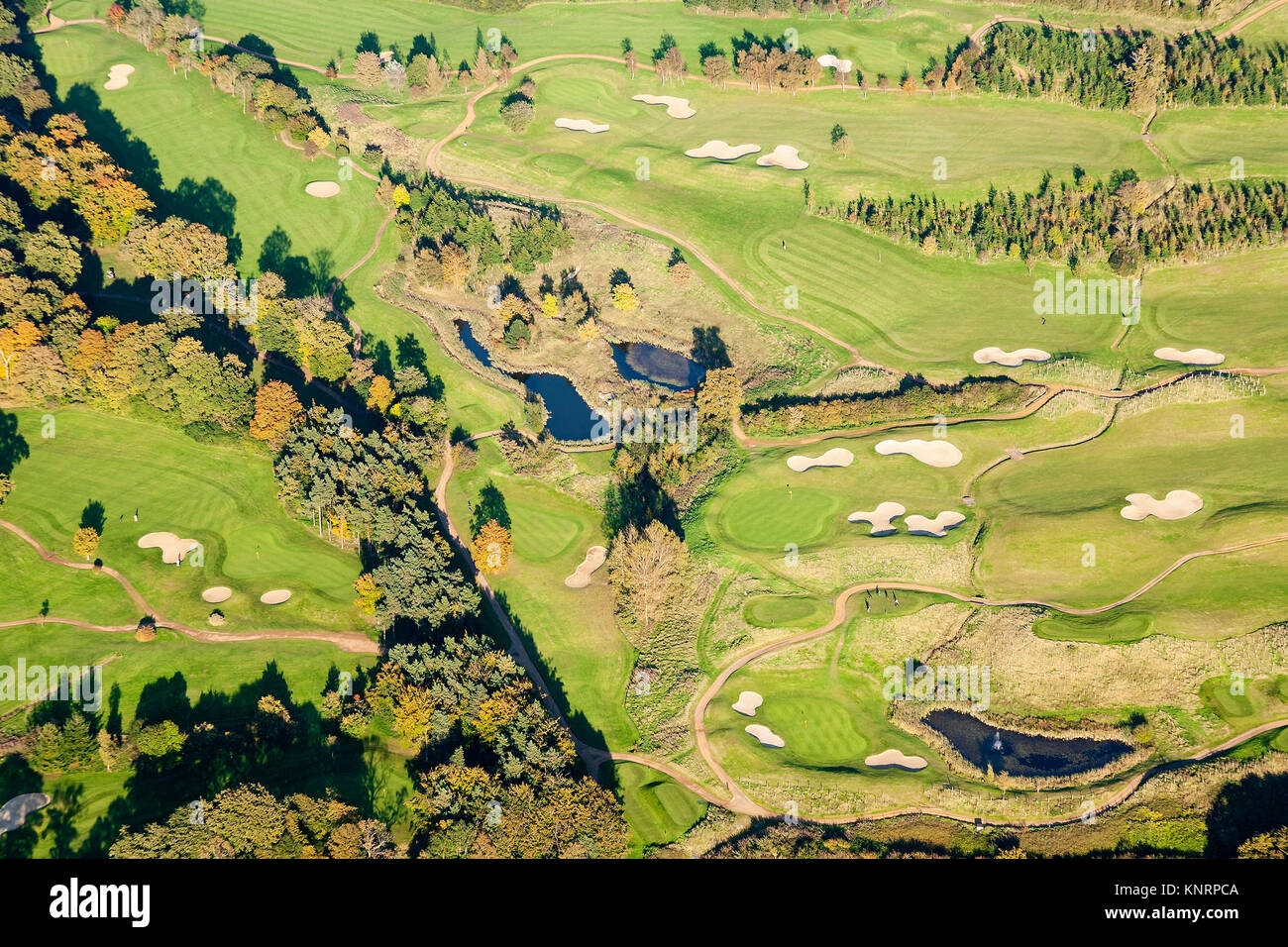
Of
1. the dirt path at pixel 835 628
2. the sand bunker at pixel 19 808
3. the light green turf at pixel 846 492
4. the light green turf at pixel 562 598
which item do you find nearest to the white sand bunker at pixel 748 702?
the dirt path at pixel 835 628

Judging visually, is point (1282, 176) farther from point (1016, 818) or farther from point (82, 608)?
point (82, 608)

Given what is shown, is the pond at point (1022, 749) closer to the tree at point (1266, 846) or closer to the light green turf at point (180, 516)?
the tree at point (1266, 846)

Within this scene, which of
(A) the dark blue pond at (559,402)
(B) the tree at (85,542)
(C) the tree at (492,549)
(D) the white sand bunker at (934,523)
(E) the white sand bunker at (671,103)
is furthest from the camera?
(E) the white sand bunker at (671,103)

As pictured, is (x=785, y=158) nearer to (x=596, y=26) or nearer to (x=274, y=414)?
(x=596, y=26)

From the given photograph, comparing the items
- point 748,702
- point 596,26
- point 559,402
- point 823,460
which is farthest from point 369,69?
point 748,702

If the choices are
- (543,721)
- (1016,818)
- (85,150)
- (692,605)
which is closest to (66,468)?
(85,150)
